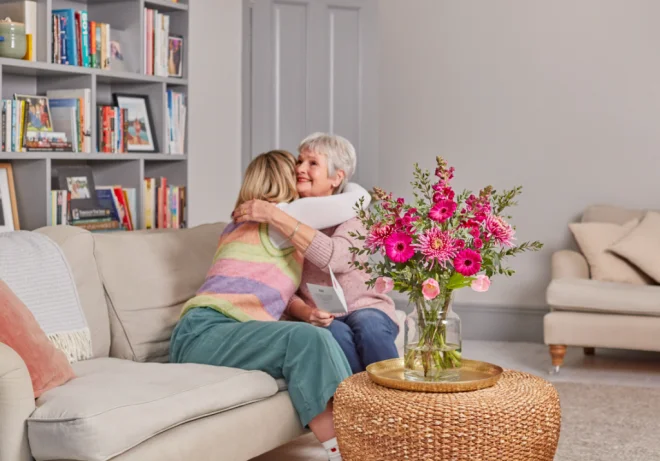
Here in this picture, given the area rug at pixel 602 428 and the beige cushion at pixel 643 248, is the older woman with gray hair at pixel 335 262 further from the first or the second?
the beige cushion at pixel 643 248

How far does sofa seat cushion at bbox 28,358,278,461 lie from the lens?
7.63ft

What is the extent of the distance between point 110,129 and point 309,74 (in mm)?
2096

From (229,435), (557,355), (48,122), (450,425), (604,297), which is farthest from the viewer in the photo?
(557,355)

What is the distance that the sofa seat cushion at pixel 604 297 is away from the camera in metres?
4.84

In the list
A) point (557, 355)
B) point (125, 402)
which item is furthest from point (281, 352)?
point (557, 355)

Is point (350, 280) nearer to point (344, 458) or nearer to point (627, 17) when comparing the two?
point (344, 458)

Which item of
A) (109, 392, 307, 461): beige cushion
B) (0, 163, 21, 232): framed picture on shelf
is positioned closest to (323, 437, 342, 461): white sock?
(109, 392, 307, 461): beige cushion

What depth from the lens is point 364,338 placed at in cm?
322

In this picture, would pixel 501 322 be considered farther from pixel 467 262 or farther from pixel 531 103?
pixel 467 262

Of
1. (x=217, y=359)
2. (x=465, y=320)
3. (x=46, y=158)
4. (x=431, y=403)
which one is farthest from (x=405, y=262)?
(x=465, y=320)

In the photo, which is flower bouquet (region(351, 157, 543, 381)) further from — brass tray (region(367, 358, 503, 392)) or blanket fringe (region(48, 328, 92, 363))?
blanket fringe (region(48, 328, 92, 363))

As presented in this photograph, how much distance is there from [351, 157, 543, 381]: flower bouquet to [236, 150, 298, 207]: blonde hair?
0.90 meters

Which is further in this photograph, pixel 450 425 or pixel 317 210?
pixel 317 210

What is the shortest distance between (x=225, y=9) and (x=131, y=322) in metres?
2.25
